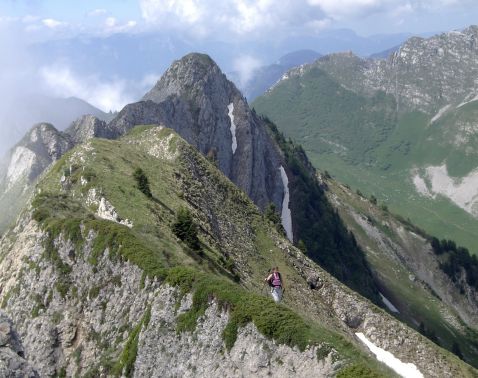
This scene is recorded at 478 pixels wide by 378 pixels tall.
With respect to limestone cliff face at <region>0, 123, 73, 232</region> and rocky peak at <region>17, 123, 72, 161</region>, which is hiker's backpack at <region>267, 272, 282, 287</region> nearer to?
limestone cliff face at <region>0, 123, 73, 232</region>

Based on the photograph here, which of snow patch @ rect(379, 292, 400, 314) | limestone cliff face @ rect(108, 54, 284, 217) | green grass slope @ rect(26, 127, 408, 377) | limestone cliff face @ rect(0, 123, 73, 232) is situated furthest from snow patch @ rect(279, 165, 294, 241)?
green grass slope @ rect(26, 127, 408, 377)

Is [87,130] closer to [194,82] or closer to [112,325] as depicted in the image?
[194,82]

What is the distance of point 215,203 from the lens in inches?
3051

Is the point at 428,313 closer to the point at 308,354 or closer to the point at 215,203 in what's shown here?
the point at 215,203

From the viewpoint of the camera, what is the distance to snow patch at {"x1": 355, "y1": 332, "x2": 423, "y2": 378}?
59.2 m

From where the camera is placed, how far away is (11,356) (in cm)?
2316

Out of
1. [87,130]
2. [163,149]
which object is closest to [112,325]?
[163,149]

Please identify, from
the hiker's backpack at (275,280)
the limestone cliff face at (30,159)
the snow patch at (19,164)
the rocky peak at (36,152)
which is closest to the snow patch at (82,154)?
the hiker's backpack at (275,280)

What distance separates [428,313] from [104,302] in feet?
420

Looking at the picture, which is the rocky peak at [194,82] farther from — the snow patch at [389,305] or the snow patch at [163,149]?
the snow patch at [163,149]

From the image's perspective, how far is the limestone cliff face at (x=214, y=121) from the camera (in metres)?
156

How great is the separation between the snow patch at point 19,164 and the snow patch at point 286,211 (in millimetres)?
74329

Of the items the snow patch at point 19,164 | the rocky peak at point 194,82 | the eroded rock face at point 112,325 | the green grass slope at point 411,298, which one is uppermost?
the rocky peak at point 194,82

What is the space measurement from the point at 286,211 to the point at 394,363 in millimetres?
114915
